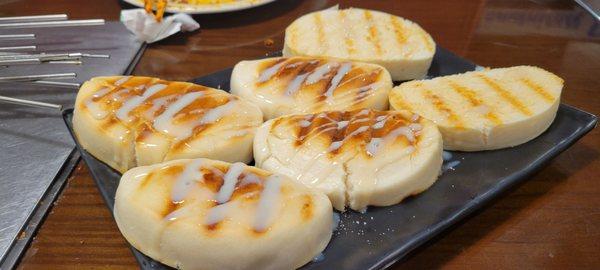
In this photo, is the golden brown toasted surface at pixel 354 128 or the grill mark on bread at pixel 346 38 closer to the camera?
the golden brown toasted surface at pixel 354 128

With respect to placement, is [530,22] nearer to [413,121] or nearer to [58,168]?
[413,121]

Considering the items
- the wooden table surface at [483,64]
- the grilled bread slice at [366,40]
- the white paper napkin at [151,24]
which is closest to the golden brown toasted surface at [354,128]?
the wooden table surface at [483,64]

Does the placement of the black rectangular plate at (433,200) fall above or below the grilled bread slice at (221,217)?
below

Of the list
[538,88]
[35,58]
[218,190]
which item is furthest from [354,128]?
[35,58]

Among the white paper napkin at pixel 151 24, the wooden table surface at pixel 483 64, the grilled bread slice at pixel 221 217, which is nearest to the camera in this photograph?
the grilled bread slice at pixel 221 217

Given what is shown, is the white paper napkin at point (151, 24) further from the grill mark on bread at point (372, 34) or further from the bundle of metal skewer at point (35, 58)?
the grill mark on bread at point (372, 34)

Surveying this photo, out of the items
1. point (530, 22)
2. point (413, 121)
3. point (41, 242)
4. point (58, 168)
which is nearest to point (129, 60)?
point (58, 168)
